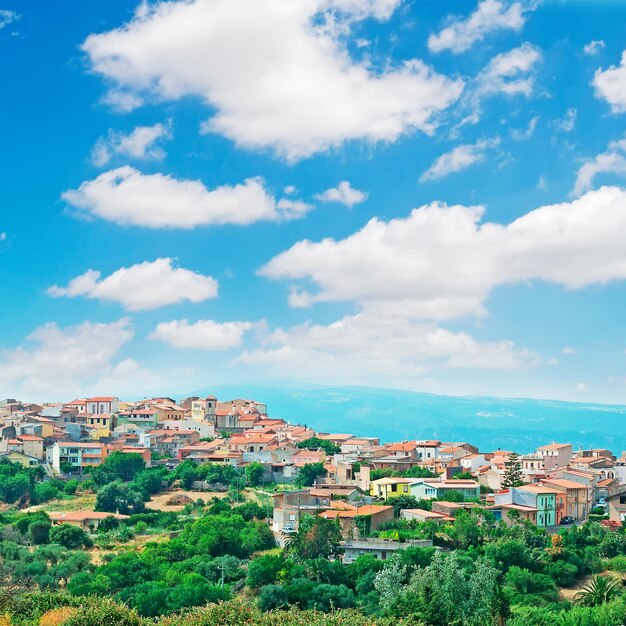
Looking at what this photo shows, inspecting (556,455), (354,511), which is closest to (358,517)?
(354,511)

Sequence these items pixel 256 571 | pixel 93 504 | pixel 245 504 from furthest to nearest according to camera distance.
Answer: pixel 93 504 < pixel 245 504 < pixel 256 571

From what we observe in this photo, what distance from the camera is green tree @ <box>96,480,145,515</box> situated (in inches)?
2072

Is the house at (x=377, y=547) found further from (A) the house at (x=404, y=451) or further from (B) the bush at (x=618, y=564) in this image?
(A) the house at (x=404, y=451)

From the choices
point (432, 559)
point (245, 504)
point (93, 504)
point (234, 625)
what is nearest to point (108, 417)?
point (93, 504)

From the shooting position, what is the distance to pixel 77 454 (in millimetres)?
62969

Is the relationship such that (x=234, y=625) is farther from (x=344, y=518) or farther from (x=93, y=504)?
(x=93, y=504)

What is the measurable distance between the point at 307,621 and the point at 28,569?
20026 mm

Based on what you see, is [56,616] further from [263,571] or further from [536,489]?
[536,489]

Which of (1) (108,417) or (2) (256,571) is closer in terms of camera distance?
(2) (256,571)

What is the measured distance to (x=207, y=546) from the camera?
4241 cm

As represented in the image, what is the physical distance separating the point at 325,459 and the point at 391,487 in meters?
10.3

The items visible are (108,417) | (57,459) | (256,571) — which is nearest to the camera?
(256,571)

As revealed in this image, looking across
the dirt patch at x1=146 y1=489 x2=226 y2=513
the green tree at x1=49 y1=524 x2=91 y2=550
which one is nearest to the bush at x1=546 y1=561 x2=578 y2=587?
the dirt patch at x1=146 y1=489 x2=226 y2=513

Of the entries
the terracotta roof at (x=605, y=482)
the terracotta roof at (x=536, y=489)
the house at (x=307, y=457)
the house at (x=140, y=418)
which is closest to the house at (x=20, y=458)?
the house at (x=140, y=418)
